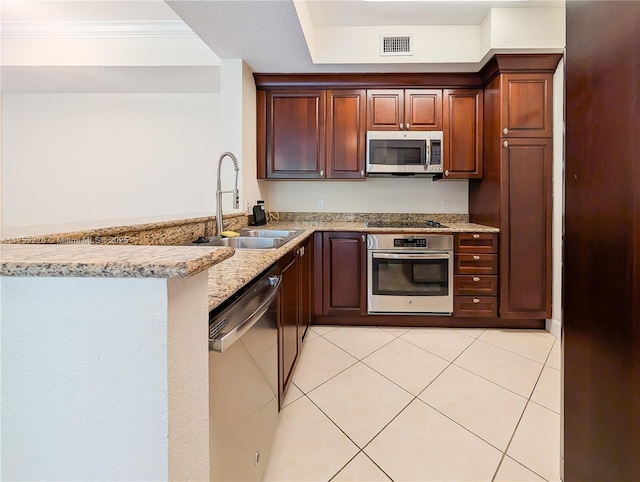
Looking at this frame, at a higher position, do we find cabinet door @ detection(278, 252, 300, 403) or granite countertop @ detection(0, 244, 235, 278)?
granite countertop @ detection(0, 244, 235, 278)

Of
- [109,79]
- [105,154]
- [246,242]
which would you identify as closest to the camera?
[246,242]

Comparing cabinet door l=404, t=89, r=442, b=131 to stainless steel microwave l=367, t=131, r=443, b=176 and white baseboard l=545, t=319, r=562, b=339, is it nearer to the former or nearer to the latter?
stainless steel microwave l=367, t=131, r=443, b=176

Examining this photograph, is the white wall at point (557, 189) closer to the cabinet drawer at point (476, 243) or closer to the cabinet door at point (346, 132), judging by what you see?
the cabinet drawer at point (476, 243)

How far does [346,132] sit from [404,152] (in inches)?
23.2

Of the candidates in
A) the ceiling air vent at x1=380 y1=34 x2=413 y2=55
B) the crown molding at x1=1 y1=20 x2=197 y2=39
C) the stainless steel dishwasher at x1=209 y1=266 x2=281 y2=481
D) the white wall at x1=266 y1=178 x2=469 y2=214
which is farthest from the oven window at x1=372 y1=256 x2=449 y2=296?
the crown molding at x1=1 y1=20 x2=197 y2=39

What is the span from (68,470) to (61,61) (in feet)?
11.9

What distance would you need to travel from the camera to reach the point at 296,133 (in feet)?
9.45

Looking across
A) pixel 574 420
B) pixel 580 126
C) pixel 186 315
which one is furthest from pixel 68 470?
pixel 580 126

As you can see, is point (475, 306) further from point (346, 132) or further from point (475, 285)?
point (346, 132)

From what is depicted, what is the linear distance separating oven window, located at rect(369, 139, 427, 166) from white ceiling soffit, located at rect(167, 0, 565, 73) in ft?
2.15

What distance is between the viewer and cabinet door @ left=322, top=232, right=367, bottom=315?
2.61m

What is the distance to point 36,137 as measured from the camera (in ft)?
11.5

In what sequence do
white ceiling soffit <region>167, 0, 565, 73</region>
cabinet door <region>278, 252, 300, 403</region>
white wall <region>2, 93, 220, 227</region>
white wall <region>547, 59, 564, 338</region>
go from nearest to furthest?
cabinet door <region>278, 252, 300, 403</region>
white ceiling soffit <region>167, 0, 565, 73</region>
white wall <region>547, 59, 564, 338</region>
white wall <region>2, 93, 220, 227</region>

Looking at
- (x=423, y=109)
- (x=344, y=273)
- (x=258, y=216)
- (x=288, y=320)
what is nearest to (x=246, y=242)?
(x=288, y=320)
